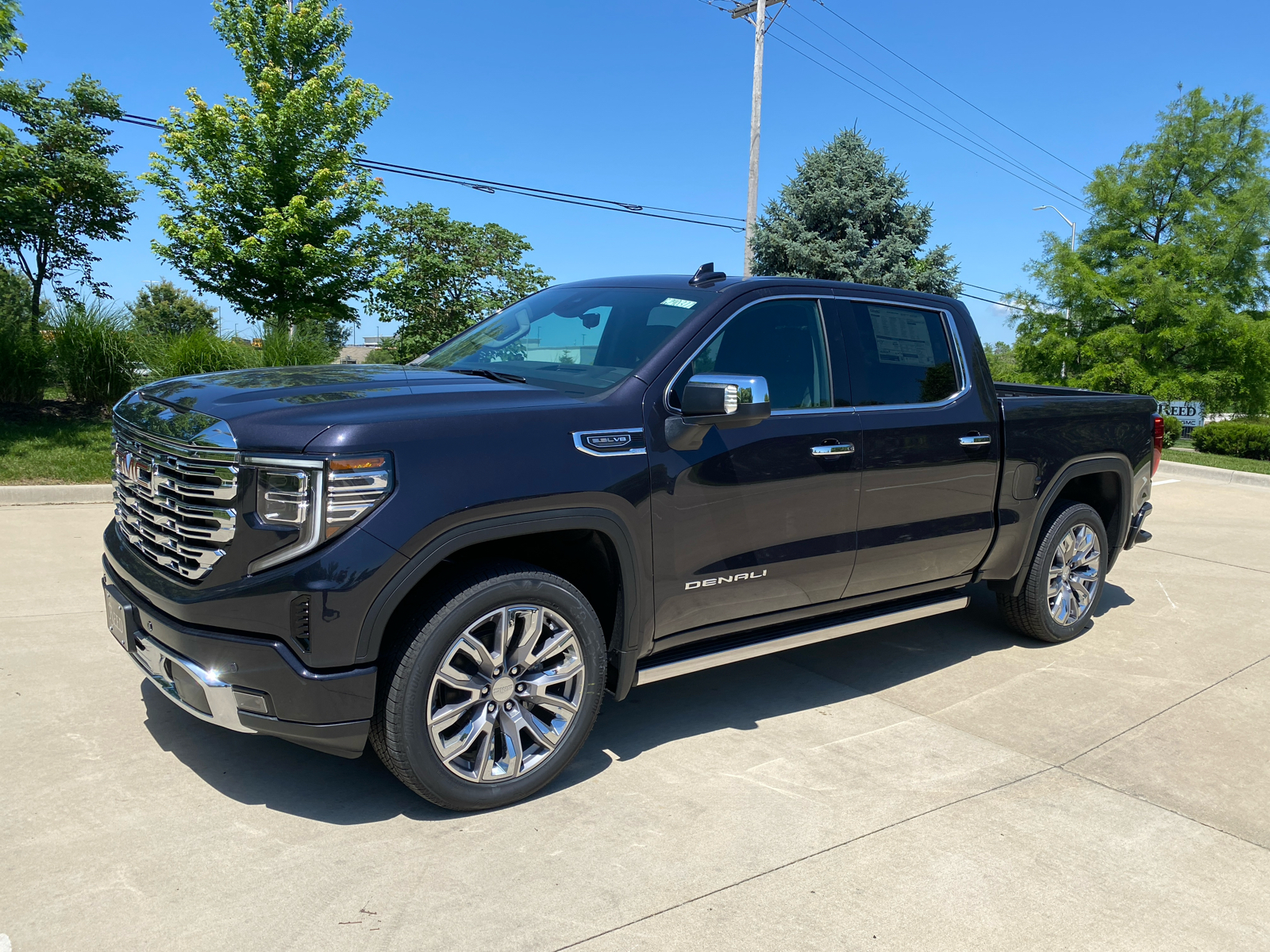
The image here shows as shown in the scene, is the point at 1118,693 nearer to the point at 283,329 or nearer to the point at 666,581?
the point at 666,581

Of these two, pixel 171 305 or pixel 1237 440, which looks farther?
pixel 171 305

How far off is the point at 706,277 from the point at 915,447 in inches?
52.5

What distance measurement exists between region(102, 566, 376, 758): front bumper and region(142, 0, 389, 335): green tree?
12339mm

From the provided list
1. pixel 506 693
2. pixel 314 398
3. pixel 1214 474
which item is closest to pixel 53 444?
pixel 314 398

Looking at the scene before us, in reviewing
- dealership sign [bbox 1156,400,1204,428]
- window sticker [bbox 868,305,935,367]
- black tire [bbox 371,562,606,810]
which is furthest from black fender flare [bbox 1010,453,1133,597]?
dealership sign [bbox 1156,400,1204,428]

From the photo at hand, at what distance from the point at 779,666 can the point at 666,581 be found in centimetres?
181

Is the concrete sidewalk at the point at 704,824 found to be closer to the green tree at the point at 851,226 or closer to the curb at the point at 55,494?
the curb at the point at 55,494

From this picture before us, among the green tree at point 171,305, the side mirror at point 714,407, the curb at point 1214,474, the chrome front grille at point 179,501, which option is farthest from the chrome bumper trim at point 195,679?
the green tree at point 171,305

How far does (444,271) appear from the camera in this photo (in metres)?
19.3

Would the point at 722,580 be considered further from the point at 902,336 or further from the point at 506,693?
the point at 902,336

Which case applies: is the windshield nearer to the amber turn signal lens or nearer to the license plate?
the amber turn signal lens

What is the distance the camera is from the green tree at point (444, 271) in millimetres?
19297

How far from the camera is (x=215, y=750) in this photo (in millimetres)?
3779

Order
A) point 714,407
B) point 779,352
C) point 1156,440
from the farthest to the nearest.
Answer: point 1156,440, point 779,352, point 714,407
